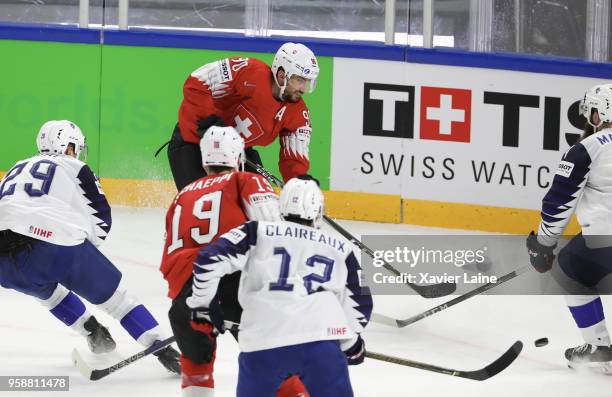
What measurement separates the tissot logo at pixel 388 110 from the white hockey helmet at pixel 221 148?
3283 millimetres

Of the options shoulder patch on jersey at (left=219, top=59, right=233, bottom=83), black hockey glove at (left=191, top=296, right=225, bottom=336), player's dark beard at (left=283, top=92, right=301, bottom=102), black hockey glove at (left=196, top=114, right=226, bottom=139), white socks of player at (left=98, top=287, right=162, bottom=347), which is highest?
shoulder patch on jersey at (left=219, top=59, right=233, bottom=83)

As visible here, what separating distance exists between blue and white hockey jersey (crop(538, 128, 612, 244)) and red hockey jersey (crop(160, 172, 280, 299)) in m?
1.34

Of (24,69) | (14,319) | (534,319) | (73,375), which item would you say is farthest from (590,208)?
(24,69)

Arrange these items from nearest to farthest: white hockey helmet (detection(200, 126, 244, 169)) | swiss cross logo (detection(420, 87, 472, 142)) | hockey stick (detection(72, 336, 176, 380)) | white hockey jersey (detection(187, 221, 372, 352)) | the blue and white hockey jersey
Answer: white hockey jersey (detection(187, 221, 372, 352)) → white hockey helmet (detection(200, 126, 244, 169)) → hockey stick (detection(72, 336, 176, 380)) → the blue and white hockey jersey → swiss cross logo (detection(420, 87, 472, 142))

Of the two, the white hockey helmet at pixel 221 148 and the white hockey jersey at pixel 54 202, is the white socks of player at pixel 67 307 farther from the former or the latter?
the white hockey helmet at pixel 221 148

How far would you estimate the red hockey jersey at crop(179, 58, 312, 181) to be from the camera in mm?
5664

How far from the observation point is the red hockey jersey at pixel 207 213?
4152 millimetres

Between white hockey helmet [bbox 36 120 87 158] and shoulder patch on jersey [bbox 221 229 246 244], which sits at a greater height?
Answer: white hockey helmet [bbox 36 120 87 158]

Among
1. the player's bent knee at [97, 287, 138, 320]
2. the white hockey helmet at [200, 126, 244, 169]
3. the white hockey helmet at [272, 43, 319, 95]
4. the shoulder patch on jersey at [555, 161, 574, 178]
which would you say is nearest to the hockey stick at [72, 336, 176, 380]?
the player's bent knee at [97, 287, 138, 320]

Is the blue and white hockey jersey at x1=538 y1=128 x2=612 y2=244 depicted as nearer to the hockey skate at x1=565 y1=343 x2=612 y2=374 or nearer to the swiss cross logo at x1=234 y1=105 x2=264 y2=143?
the hockey skate at x1=565 y1=343 x2=612 y2=374

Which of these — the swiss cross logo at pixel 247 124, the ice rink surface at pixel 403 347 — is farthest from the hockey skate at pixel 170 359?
the swiss cross logo at pixel 247 124

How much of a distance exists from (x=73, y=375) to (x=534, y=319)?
222 cm

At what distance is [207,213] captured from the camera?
416 cm

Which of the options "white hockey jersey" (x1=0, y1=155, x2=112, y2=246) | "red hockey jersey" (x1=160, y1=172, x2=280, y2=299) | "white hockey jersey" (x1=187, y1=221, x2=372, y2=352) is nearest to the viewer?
"white hockey jersey" (x1=187, y1=221, x2=372, y2=352)
